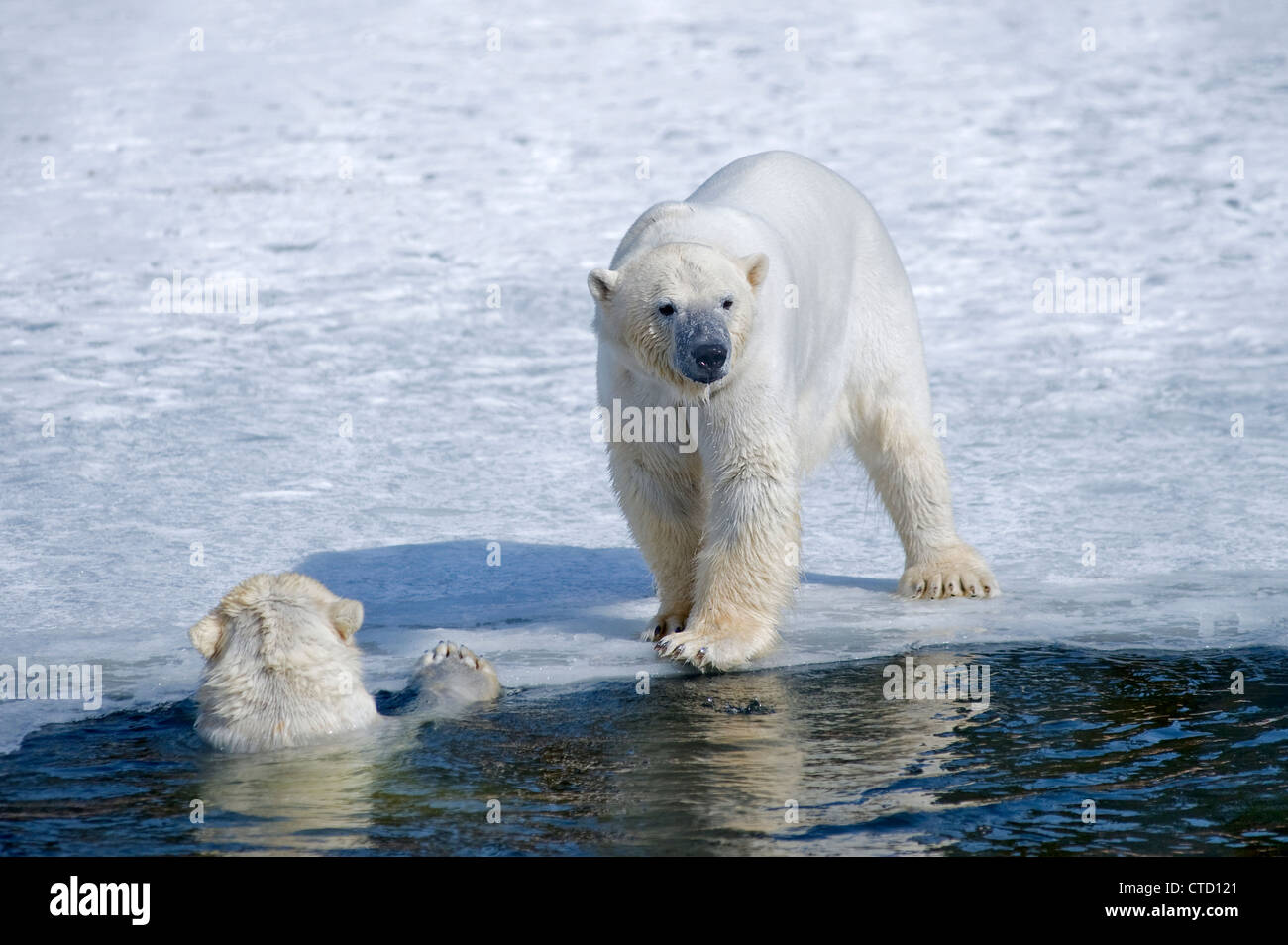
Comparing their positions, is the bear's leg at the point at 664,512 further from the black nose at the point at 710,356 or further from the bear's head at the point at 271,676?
the bear's head at the point at 271,676

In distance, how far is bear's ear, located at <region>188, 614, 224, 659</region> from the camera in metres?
3.64

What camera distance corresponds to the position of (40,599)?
4.91m

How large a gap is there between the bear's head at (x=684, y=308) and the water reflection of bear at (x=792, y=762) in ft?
2.92

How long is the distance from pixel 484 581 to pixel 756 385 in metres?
1.51

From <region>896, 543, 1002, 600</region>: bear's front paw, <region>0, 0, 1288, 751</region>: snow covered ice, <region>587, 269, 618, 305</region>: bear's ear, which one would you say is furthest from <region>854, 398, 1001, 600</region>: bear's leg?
<region>587, 269, 618, 305</region>: bear's ear

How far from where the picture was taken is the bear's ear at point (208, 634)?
12.0 feet

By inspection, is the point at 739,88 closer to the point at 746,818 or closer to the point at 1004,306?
the point at 1004,306

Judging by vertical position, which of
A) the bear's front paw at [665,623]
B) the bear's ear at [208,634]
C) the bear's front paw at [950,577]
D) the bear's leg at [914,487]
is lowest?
the bear's ear at [208,634]

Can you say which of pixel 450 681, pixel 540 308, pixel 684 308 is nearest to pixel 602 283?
pixel 684 308

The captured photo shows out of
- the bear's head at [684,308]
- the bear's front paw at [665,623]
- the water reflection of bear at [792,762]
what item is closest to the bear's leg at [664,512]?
the bear's front paw at [665,623]

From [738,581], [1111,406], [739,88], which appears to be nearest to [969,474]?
[1111,406]
